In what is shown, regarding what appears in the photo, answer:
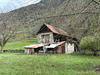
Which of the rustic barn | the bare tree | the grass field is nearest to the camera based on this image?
the grass field

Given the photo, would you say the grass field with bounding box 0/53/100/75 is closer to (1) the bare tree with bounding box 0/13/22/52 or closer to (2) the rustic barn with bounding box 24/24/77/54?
(2) the rustic barn with bounding box 24/24/77/54

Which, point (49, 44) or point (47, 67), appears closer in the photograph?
point (47, 67)

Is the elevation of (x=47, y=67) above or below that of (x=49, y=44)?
below

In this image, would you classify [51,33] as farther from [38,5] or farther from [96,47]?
[38,5]

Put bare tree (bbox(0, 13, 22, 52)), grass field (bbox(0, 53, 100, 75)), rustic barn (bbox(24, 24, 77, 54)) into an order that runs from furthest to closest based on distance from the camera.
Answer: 1. bare tree (bbox(0, 13, 22, 52))
2. rustic barn (bbox(24, 24, 77, 54))
3. grass field (bbox(0, 53, 100, 75))

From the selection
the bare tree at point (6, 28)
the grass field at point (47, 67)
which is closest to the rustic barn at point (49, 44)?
the bare tree at point (6, 28)

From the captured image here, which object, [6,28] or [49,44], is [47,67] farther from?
[6,28]

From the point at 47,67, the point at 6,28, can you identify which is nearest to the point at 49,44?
the point at 6,28

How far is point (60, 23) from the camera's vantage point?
280 inches

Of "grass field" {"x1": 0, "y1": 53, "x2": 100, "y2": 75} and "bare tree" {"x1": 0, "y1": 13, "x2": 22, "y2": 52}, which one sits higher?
"bare tree" {"x1": 0, "y1": 13, "x2": 22, "y2": 52}

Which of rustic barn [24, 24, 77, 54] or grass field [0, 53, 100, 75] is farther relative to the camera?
rustic barn [24, 24, 77, 54]

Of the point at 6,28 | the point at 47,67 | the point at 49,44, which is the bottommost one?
the point at 47,67

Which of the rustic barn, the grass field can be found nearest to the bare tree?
the rustic barn

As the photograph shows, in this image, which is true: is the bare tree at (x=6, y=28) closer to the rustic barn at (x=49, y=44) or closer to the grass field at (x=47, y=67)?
the rustic barn at (x=49, y=44)
